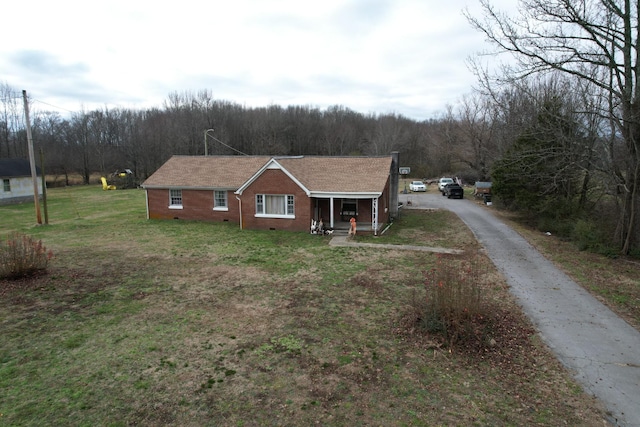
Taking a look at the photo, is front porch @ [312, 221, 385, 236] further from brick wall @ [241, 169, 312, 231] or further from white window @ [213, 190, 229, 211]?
white window @ [213, 190, 229, 211]

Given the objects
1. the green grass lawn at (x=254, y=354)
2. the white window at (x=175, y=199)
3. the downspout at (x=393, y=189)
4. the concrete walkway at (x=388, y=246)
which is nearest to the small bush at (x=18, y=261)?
the green grass lawn at (x=254, y=354)

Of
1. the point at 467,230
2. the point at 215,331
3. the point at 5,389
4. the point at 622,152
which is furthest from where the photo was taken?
the point at 467,230

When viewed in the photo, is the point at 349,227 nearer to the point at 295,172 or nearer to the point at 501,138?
the point at 295,172

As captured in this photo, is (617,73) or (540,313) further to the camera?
(617,73)

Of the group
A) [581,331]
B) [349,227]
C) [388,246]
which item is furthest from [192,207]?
[581,331]

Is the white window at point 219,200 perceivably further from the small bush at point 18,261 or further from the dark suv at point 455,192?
the dark suv at point 455,192

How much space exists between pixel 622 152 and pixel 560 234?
227 inches

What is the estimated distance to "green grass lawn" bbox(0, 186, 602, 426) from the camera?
6723 millimetres

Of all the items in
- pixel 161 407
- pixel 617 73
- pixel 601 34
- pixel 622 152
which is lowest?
pixel 161 407

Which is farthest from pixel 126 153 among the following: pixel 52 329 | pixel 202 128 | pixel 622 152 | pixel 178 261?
pixel 622 152

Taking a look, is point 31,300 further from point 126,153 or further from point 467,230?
point 126,153

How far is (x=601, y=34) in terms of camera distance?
52.4 ft

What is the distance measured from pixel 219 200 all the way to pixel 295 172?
21.0 feet

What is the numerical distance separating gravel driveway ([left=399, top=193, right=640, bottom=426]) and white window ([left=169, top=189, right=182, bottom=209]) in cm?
2059
